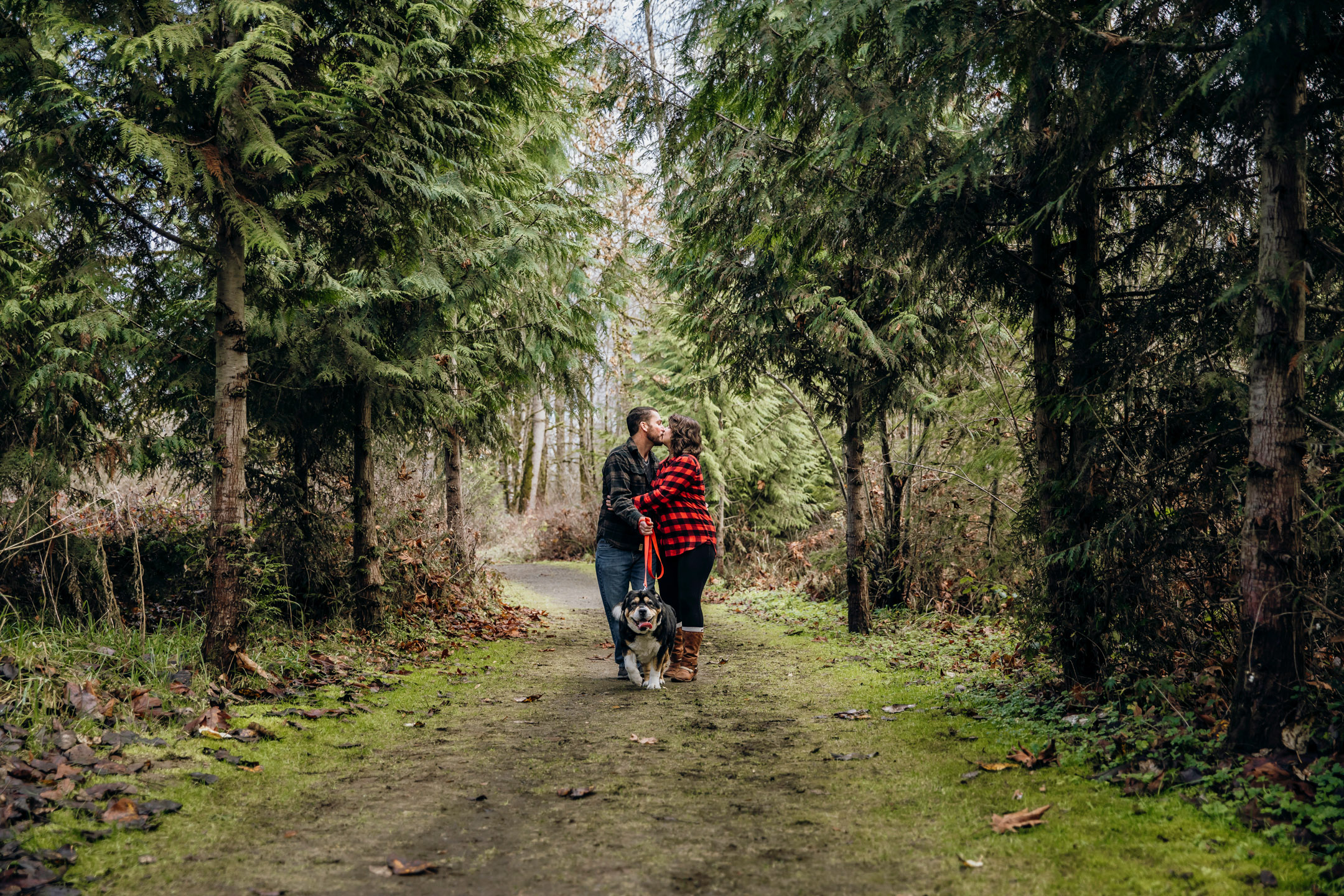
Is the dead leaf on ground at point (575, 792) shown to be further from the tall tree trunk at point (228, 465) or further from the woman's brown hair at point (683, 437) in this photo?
the woman's brown hair at point (683, 437)

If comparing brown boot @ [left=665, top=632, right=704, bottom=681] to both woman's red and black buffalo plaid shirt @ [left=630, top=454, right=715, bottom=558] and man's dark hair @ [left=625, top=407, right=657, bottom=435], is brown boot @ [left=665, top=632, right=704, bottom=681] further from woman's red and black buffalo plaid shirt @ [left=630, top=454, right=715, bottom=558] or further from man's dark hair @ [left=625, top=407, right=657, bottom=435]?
man's dark hair @ [left=625, top=407, right=657, bottom=435]

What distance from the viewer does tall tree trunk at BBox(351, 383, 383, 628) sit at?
28.3ft

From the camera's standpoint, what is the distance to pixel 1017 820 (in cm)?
354

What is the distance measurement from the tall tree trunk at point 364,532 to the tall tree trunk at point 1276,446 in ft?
25.4

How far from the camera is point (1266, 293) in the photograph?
3.70 meters

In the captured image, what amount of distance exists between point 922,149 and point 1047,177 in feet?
3.21

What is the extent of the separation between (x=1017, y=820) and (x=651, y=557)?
4047 mm

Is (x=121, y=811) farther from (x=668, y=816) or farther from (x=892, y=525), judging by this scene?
(x=892, y=525)

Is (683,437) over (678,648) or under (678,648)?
over

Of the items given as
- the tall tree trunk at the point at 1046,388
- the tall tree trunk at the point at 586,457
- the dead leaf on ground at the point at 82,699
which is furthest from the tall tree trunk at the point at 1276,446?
the tall tree trunk at the point at 586,457

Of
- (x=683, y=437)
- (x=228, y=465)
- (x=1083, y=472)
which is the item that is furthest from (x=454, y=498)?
(x=1083, y=472)

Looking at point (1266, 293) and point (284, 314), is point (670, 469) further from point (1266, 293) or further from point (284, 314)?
point (1266, 293)

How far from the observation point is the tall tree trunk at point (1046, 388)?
213 inches

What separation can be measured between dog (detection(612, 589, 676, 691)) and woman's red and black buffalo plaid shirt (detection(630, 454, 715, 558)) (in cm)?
56
